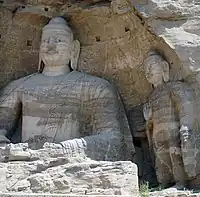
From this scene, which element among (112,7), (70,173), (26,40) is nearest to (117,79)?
(112,7)

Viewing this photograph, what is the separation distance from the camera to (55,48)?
7445 millimetres

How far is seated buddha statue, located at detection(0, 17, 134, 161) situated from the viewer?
680 cm

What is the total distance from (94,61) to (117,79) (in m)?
0.47

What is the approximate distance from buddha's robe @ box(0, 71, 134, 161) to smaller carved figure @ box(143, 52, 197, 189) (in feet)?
1.70

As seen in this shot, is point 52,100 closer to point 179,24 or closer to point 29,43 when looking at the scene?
point 29,43

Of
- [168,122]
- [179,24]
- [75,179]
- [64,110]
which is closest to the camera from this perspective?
[75,179]

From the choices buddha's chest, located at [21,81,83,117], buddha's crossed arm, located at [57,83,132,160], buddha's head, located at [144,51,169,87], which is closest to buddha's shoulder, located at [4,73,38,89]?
buddha's chest, located at [21,81,83,117]

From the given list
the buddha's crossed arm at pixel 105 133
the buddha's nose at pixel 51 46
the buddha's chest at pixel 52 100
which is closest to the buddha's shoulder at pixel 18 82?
the buddha's chest at pixel 52 100

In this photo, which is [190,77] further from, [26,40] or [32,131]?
[26,40]

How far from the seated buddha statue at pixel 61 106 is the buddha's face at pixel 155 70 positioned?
0.67 meters

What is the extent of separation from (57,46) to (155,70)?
155 cm

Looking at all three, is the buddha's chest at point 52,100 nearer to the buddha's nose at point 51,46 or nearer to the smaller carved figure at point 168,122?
the buddha's nose at point 51,46

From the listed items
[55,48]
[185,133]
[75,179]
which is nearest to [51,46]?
[55,48]

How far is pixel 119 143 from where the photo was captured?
6637mm
